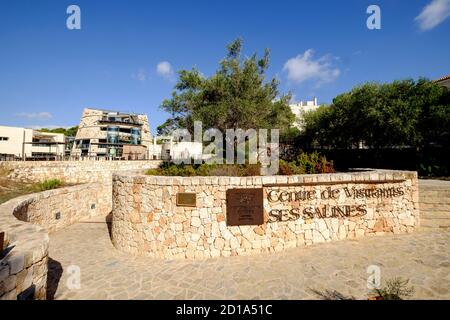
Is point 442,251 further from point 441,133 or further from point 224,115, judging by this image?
point 441,133

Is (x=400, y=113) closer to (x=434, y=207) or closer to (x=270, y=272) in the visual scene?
(x=434, y=207)

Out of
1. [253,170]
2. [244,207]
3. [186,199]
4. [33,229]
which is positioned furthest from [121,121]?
[244,207]

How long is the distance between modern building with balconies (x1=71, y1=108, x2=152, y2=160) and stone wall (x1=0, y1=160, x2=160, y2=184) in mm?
14132

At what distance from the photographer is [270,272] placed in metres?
5.66

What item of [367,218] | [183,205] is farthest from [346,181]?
[183,205]

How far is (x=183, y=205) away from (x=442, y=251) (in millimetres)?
8106

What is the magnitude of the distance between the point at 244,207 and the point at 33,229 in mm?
5557

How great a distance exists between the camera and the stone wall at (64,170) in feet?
80.4

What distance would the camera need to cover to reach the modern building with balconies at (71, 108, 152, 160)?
1697 inches

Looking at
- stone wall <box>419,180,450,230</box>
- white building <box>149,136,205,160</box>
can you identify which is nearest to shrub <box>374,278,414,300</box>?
stone wall <box>419,180,450,230</box>

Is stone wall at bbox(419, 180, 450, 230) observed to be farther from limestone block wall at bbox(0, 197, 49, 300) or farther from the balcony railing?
the balcony railing

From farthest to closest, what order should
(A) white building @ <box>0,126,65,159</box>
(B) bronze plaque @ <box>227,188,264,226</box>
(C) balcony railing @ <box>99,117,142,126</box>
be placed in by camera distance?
(C) balcony railing @ <box>99,117,142,126</box>, (A) white building @ <box>0,126,65,159</box>, (B) bronze plaque @ <box>227,188,264,226</box>

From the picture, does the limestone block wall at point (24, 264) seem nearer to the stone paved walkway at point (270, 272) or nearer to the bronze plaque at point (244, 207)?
the stone paved walkway at point (270, 272)
